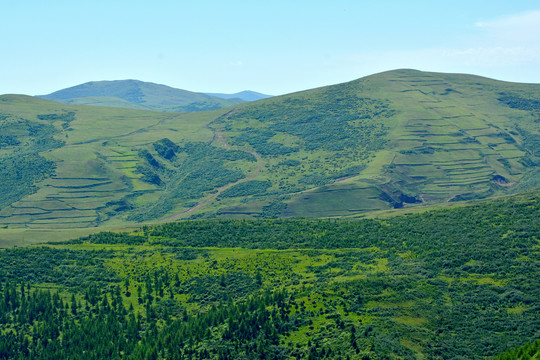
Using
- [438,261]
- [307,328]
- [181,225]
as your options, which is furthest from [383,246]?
[181,225]

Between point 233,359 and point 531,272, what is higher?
point 531,272

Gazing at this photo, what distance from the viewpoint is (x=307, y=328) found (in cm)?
10794

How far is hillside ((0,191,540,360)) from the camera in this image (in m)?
105

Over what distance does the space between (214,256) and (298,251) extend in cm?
2311

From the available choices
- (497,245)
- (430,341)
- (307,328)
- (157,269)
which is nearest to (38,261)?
(157,269)

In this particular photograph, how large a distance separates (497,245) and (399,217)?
50.2 m

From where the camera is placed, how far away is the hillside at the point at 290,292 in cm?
10544

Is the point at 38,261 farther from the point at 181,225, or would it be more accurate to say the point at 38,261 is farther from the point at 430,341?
the point at 430,341

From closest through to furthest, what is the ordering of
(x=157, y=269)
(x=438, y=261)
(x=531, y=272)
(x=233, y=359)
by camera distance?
(x=233, y=359), (x=531, y=272), (x=438, y=261), (x=157, y=269)

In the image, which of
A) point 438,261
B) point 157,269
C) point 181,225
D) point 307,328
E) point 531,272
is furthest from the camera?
point 181,225

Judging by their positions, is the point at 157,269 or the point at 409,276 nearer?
the point at 409,276

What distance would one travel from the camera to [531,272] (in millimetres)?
125250

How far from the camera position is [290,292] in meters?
125

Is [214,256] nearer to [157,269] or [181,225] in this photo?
[157,269]
